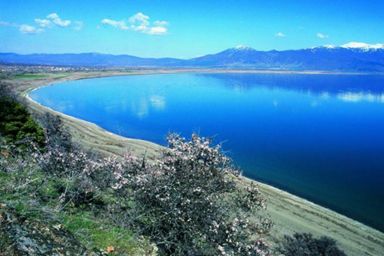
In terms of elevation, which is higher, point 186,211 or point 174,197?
point 174,197

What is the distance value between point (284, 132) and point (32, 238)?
79950 millimetres

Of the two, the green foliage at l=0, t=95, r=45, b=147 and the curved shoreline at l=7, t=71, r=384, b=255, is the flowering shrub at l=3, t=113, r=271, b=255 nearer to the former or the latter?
the curved shoreline at l=7, t=71, r=384, b=255

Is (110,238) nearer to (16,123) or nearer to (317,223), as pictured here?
(16,123)

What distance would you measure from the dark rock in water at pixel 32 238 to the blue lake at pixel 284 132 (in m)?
12.4

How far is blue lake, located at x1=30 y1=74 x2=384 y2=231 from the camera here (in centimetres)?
4588

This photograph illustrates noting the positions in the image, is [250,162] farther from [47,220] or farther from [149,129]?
[47,220]

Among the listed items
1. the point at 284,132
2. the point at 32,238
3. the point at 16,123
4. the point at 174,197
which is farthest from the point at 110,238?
the point at 284,132

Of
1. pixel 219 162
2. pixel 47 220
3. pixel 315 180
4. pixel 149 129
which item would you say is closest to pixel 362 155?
pixel 315 180

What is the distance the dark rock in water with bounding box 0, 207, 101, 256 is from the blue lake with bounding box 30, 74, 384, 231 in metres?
12.4

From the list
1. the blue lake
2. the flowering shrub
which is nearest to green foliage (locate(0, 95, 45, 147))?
the blue lake

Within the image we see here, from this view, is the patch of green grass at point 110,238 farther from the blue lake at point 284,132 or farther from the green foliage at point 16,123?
the green foliage at point 16,123

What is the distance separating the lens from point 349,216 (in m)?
38.1

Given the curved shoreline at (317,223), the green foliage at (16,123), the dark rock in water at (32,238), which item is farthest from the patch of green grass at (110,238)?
the green foliage at (16,123)

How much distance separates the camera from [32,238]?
16.0ft
